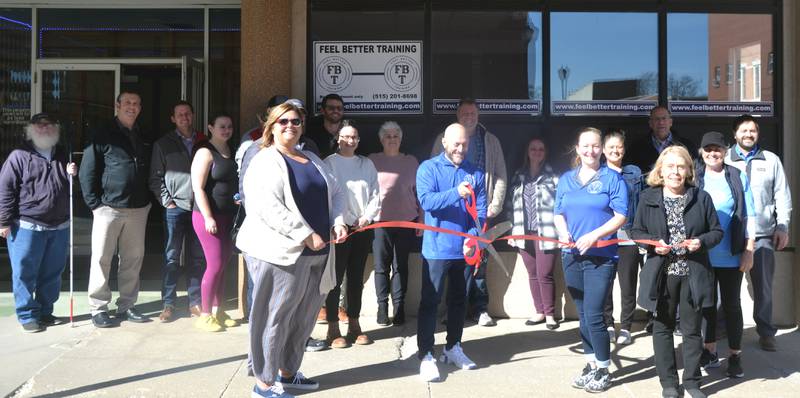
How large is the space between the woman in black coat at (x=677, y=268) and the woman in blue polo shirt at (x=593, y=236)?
231 mm

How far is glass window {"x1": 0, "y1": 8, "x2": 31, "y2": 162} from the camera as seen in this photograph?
888 centimetres

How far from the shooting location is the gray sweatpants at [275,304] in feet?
15.5

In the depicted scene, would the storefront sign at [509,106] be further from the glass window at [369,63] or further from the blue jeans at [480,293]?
the blue jeans at [480,293]

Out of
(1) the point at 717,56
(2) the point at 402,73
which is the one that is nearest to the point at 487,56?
(2) the point at 402,73

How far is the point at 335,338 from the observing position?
6.18m

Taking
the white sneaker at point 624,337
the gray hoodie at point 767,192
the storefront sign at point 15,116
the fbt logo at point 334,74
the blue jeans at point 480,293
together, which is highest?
the fbt logo at point 334,74

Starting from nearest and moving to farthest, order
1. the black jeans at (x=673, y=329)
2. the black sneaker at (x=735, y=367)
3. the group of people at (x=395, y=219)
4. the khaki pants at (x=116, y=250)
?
the group of people at (x=395, y=219) → the black jeans at (x=673, y=329) → the black sneaker at (x=735, y=367) → the khaki pants at (x=116, y=250)

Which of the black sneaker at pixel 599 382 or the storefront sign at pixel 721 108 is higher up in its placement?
the storefront sign at pixel 721 108

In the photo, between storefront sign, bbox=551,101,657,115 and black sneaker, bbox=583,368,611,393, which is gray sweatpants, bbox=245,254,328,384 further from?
storefront sign, bbox=551,101,657,115

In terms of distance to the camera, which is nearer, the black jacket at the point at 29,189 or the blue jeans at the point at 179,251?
the black jacket at the point at 29,189

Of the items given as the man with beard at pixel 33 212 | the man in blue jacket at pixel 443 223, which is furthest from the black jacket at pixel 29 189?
the man in blue jacket at pixel 443 223

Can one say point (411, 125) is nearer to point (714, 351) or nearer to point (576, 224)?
point (576, 224)

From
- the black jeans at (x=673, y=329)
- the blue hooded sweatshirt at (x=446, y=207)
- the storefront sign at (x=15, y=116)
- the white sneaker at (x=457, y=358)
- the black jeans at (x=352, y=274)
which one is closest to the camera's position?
the black jeans at (x=673, y=329)

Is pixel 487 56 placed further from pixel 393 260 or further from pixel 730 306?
pixel 730 306
